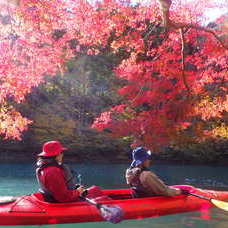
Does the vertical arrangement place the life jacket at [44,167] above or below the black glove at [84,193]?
above

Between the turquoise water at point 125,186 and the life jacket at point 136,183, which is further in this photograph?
the life jacket at point 136,183

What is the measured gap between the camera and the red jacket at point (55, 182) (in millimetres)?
5672

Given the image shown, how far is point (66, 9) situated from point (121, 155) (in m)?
10.9

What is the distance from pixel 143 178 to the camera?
6.20 metres

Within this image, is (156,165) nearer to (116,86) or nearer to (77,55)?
(116,86)

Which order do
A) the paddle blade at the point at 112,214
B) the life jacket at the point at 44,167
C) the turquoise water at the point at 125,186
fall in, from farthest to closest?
the turquoise water at the point at 125,186 < the life jacket at the point at 44,167 < the paddle blade at the point at 112,214

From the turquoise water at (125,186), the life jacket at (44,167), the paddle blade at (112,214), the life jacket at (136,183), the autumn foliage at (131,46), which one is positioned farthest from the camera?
the autumn foliage at (131,46)

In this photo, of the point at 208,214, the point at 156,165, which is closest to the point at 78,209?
the point at 208,214

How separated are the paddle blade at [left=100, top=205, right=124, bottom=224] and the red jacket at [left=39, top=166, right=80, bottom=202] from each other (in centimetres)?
67

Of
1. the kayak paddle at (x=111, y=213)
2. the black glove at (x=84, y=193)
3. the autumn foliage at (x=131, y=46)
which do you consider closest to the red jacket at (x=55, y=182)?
the black glove at (x=84, y=193)

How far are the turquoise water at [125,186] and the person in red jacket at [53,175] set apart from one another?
483mm

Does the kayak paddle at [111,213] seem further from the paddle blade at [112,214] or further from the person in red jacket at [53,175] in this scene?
the person in red jacket at [53,175]

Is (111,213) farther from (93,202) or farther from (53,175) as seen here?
(53,175)

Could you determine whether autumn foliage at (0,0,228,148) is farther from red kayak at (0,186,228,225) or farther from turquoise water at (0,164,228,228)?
red kayak at (0,186,228,225)
